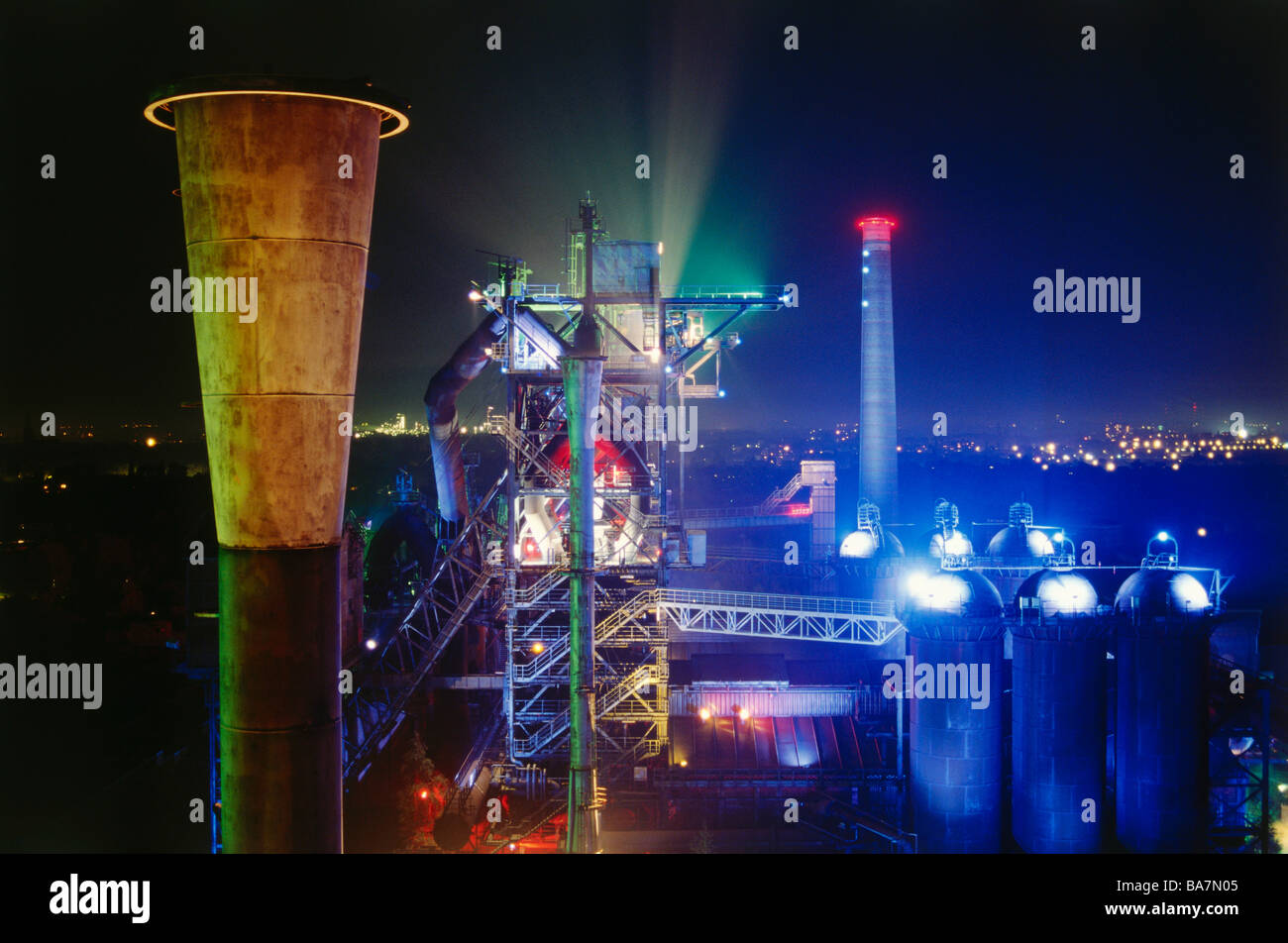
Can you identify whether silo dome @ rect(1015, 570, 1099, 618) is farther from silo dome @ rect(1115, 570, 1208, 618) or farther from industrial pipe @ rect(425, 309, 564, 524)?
industrial pipe @ rect(425, 309, 564, 524)

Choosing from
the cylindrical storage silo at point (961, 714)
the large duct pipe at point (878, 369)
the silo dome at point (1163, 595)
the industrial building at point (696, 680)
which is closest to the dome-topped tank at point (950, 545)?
the industrial building at point (696, 680)

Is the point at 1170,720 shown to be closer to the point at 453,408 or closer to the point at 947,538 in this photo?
the point at 947,538

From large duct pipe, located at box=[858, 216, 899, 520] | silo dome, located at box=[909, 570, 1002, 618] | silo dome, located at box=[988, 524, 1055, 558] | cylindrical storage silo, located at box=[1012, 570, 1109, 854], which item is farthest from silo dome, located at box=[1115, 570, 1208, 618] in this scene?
large duct pipe, located at box=[858, 216, 899, 520]

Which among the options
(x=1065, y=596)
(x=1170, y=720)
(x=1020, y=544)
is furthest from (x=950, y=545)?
(x=1170, y=720)

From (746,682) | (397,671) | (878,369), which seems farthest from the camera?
(878,369)

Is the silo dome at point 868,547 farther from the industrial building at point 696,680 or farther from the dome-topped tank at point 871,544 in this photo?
the industrial building at point 696,680
